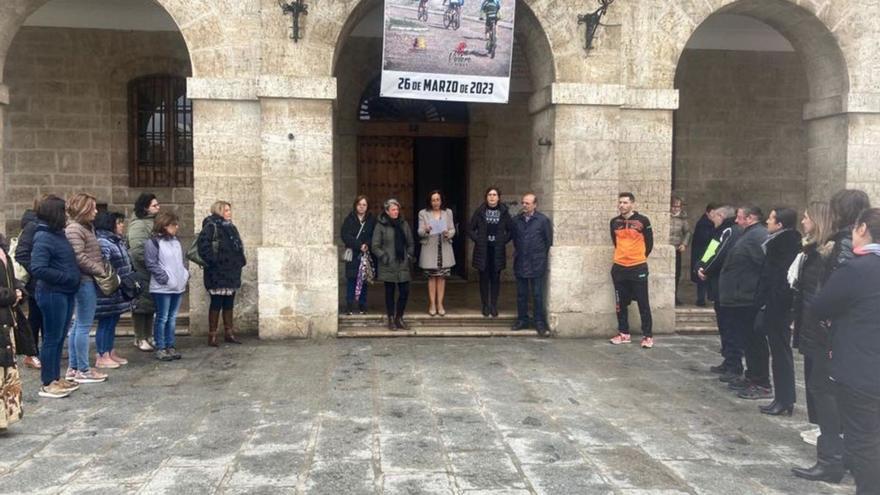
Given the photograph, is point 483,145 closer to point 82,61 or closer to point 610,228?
point 610,228

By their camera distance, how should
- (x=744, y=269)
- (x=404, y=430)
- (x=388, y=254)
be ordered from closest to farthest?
(x=404, y=430), (x=744, y=269), (x=388, y=254)

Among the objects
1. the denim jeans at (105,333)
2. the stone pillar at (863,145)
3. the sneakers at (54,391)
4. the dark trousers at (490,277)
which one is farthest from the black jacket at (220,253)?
the stone pillar at (863,145)

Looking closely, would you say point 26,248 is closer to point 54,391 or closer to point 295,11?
point 54,391

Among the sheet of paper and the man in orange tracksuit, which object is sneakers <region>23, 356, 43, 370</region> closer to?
the sheet of paper

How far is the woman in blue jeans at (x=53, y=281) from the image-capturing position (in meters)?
5.94

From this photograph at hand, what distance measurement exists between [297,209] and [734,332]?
516cm

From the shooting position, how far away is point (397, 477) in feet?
14.3

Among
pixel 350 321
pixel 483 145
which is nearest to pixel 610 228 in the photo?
pixel 350 321

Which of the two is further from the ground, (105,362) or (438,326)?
(438,326)

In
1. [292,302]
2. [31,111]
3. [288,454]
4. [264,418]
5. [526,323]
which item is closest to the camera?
[288,454]

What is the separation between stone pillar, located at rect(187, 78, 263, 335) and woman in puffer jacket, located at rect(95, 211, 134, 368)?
1.42 metres

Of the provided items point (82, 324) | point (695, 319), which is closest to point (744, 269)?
point (695, 319)

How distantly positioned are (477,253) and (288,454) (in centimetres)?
499

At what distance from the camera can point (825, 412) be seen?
185 inches
